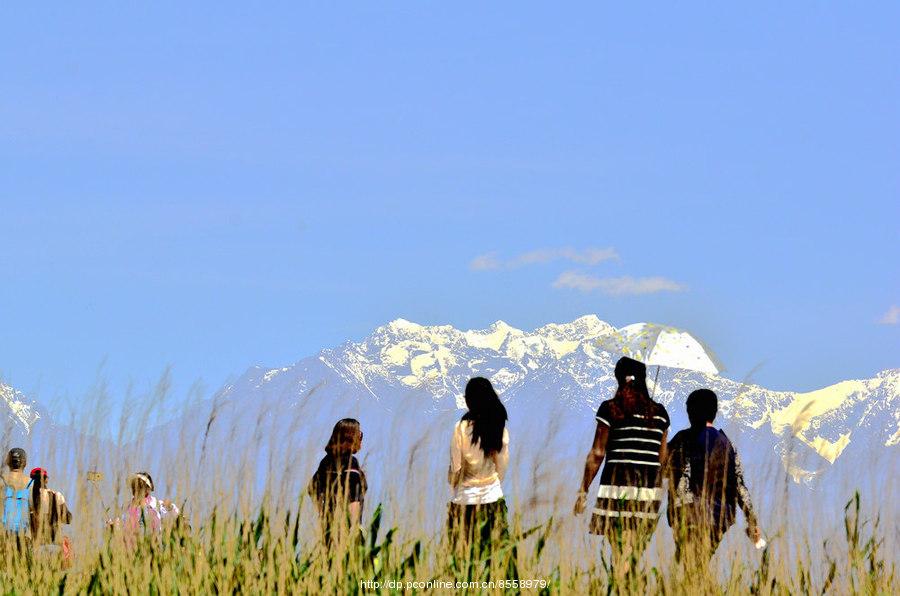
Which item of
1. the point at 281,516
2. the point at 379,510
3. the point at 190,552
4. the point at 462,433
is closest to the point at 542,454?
the point at 462,433

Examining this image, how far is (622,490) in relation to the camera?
7.38 meters

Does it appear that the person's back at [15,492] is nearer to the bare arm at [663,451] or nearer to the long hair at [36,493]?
the long hair at [36,493]

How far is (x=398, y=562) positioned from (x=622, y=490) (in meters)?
1.30

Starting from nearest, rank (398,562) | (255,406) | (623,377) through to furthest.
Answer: (398,562)
(623,377)
(255,406)

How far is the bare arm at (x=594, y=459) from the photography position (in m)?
7.47

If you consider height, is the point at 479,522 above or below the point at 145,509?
below

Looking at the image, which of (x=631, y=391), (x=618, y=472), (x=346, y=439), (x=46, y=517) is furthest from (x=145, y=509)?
(x=631, y=391)

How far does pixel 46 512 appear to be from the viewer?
8.61 meters

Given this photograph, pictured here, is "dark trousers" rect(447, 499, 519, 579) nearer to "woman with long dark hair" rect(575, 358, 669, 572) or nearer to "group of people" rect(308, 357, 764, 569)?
"group of people" rect(308, 357, 764, 569)

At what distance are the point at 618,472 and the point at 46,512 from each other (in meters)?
3.73

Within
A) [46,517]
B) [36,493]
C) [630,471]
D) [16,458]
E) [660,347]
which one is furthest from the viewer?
[16,458]

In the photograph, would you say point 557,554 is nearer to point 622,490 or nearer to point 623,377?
point 622,490

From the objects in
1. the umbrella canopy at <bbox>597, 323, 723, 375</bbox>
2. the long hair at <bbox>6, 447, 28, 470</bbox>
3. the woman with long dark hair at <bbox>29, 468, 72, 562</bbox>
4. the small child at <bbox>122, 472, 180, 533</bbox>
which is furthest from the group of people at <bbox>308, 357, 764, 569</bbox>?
the long hair at <bbox>6, 447, 28, 470</bbox>

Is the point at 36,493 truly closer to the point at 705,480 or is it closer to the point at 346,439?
the point at 346,439
